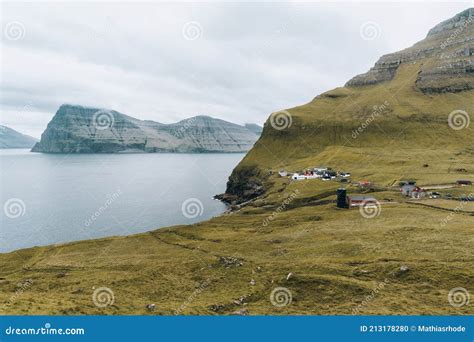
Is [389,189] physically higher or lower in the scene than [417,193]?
higher

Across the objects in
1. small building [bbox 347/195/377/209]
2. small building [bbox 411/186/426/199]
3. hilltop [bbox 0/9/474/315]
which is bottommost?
hilltop [bbox 0/9/474/315]

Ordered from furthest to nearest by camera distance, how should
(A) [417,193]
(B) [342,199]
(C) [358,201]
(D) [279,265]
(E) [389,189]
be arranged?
(E) [389,189] < (A) [417,193] < (B) [342,199] < (C) [358,201] < (D) [279,265]

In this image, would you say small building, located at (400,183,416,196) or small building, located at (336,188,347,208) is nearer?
small building, located at (336,188,347,208)

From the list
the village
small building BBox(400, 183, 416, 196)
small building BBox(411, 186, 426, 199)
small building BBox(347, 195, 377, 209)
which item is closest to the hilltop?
small building BBox(400, 183, 416, 196)

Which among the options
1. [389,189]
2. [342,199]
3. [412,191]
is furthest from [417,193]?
[342,199]

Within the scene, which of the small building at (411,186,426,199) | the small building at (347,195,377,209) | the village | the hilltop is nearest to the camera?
the hilltop

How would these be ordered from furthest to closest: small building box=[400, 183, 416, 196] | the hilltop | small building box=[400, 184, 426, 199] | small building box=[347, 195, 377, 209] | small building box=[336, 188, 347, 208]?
small building box=[400, 183, 416, 196] < small building box=[400, 184, 426, 199] < small building box=[336, 188, 347, 208] < small building box=[347, 195, 377, 209] < the hilltop

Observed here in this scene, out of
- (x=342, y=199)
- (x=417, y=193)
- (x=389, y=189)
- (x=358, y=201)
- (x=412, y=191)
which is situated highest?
(x=412, y=191)

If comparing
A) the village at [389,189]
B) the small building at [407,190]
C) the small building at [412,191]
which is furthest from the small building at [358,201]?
the small building at [407,190]

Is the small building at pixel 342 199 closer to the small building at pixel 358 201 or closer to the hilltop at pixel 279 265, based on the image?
the small building at pixel 358 201

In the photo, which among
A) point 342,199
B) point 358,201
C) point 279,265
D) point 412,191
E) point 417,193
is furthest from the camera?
point 412,191

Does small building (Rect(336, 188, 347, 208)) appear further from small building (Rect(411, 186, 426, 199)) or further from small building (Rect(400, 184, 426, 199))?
→ small building (Rect(400, 184, 426, 199))

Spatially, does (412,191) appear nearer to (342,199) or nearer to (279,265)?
(342,199)

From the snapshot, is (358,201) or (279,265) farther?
(358,201)
